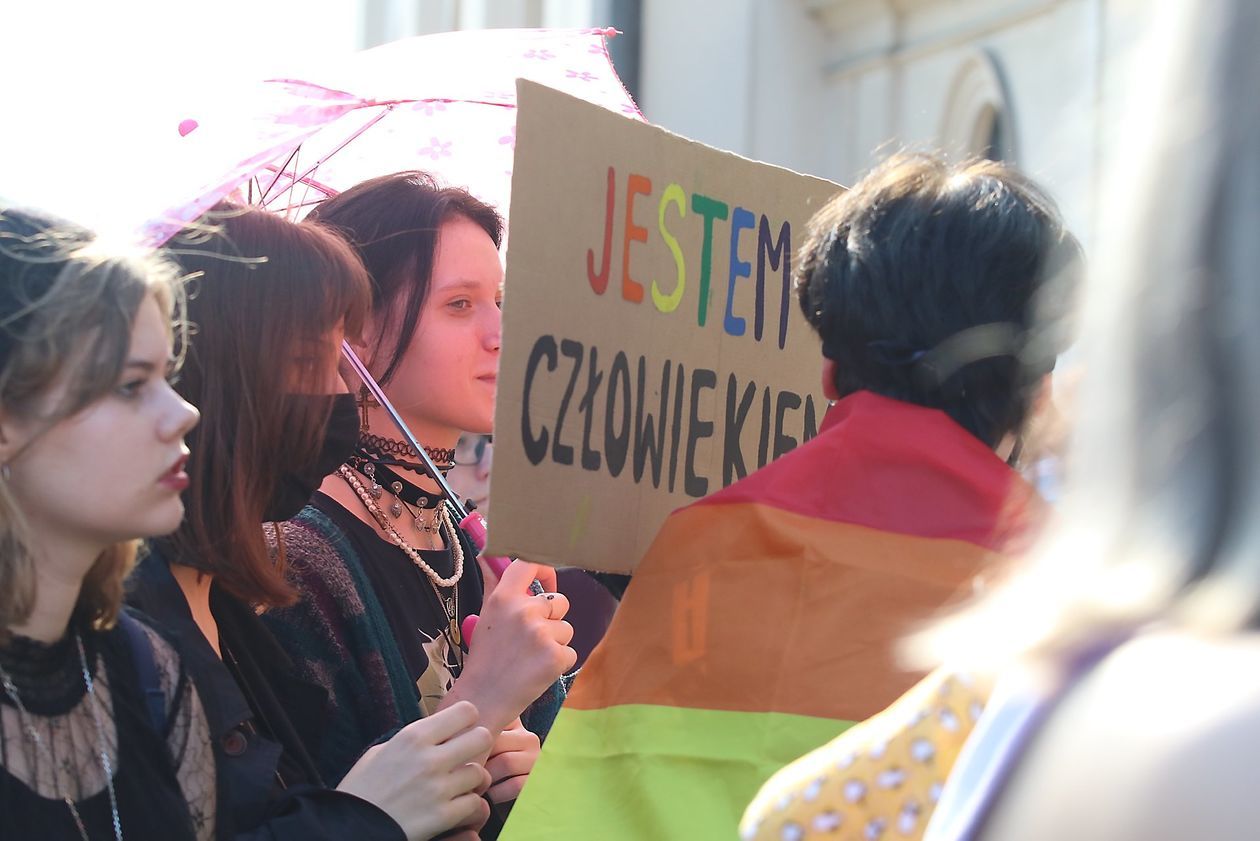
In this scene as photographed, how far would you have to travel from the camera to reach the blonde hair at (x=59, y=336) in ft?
5.78

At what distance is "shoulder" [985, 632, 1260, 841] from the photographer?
29.5 inches

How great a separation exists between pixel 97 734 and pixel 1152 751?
1.34m

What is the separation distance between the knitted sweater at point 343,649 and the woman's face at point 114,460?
61 centimetres

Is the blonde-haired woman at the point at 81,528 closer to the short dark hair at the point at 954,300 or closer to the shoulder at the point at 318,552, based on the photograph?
the shoulder at the point at 318,552

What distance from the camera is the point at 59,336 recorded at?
180 centimetres

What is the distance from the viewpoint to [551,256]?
2.01 m

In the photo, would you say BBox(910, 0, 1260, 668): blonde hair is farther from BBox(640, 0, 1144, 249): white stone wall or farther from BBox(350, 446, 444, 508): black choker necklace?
BBox(640, 0, 1144, 249): white stone wall

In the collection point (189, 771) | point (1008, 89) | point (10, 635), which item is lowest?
point (189, 771)

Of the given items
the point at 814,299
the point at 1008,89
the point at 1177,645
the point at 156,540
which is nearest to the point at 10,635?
the point at 156,540

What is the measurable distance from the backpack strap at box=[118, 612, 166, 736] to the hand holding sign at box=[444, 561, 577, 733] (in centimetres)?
54

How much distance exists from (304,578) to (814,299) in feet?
3.23

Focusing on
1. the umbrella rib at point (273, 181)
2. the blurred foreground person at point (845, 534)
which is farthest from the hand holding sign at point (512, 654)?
the umbrella rib at point (273, 181)

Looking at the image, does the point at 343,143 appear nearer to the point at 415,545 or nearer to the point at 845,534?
the point at 415,545

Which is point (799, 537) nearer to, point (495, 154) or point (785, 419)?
point (785, 419)
